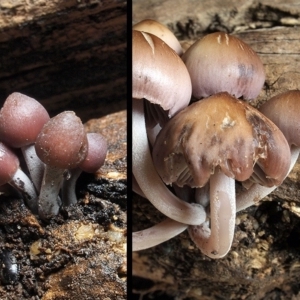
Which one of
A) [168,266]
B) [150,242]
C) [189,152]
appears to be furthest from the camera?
[168,266]

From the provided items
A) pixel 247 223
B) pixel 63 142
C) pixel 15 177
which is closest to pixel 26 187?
pixel 15 177

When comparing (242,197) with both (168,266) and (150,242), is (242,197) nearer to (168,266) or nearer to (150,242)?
(150,242)

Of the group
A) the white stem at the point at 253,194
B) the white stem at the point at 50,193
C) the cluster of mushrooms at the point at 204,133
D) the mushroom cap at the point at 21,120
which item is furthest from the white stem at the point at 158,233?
the mushroom cap at the point at 21,120

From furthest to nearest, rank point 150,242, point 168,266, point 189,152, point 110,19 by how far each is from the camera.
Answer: point 168,266 < point 150,242 < point 110,19 < point 189,152

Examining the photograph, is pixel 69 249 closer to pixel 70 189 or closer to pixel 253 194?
pixel 70 189

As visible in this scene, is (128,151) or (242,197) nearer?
(128,151)

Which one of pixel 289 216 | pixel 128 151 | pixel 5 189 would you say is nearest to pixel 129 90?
pixel 128 151

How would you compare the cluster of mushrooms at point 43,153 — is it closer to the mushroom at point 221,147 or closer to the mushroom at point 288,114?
the mushroom at point 221,147

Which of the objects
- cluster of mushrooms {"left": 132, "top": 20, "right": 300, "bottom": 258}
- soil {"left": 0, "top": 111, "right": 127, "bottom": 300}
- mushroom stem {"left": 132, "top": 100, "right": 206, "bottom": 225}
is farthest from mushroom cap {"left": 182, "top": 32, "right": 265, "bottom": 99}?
soil {"left": 0, "top": 111, "right": 127, "bottom": 300}
